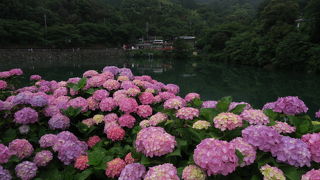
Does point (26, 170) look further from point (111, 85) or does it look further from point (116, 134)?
point (111, 85)

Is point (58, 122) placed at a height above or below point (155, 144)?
below

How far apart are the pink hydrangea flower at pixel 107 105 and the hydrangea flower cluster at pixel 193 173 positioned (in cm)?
138

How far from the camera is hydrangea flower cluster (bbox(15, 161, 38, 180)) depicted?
183cm

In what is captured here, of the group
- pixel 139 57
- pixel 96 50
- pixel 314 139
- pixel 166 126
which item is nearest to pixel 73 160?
pixel 166 126

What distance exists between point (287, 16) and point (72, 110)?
33.3 m

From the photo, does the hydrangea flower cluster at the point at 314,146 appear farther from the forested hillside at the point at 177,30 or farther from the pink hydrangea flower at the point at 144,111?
the forested hillside at the point at 177,30

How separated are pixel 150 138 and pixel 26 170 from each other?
0.94m

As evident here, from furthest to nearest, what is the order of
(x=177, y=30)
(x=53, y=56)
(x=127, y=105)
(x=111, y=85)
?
(x=177, y=30), (x=53, y=56), (x=111, y=85), (x=127, y=105)

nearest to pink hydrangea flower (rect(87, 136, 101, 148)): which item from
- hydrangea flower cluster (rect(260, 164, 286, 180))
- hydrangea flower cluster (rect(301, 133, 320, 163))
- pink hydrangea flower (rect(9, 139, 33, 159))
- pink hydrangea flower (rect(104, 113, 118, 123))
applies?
pink hydrangea flower (rect(104, 113, 118, 123))

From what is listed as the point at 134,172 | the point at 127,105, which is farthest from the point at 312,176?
the point at 127,105

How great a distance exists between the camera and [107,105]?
8.54ft

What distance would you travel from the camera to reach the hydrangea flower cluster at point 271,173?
1312mm

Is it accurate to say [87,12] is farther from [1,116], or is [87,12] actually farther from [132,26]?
[1,116]

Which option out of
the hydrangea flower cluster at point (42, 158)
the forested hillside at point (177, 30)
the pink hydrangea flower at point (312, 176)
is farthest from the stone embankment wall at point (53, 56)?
the pink hydrangea flower at point (312, 176)
